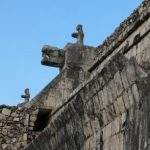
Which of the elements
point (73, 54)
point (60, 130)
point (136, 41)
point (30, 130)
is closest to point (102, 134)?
point (60, 130)

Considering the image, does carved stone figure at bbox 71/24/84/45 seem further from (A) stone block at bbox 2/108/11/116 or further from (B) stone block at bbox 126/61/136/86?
(B) stone block at bbox 126/61/136/86

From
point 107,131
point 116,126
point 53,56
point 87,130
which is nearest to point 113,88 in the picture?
point 116,126

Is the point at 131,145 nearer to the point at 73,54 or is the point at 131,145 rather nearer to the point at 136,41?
the point at 136,41

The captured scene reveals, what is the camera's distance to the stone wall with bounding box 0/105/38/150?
1306 centimetres

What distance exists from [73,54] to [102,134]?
29.0ft

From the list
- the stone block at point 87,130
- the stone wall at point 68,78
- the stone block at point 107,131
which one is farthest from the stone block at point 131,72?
the stone wall at point 68,78

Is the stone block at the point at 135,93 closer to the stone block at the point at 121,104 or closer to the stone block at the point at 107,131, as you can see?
the stone block at the point at 121,104

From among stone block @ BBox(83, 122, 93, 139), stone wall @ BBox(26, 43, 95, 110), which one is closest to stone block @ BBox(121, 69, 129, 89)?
stone block @ BBox(83, 122, 93, 139)

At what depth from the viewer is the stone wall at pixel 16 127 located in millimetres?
13062

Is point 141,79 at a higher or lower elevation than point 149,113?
higher

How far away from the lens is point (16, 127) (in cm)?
1330

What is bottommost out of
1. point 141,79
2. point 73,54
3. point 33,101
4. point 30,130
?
point 141,79

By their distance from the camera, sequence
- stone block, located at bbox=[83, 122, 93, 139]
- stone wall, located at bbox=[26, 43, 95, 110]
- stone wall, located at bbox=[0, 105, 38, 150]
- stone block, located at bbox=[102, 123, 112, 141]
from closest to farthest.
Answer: stone block, located at bbox=[102, 123, 112, 141] → stone block, located at bbox=[83, 122, 93, 139] → stone wall, located at bbox=[0, 105, 38, 150] → stone wall, located at bbox=[26, 43, 95, 110]

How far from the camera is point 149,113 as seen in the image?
14.3ft
